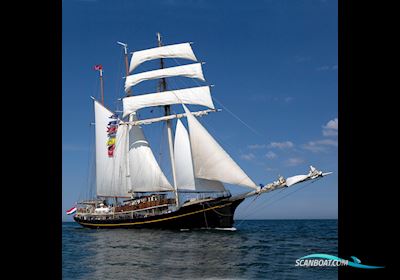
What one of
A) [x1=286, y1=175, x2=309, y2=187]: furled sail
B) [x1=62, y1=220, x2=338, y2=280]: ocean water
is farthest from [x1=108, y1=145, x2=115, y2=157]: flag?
[x1=62, y1=220, x2=338, y2=280]: ocean water

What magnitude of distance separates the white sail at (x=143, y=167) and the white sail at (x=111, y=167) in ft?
7.59

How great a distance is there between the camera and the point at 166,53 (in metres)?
42.2

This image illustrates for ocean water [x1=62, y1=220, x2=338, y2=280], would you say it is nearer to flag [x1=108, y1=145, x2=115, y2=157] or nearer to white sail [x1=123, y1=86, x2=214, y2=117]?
white sail [x1=123, y1=86, x2=214, y2=117]

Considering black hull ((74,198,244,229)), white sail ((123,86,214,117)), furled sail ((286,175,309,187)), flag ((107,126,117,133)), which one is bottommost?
black hull ((74,198,244,229))

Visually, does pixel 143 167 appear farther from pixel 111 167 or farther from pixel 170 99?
pixel 170 99

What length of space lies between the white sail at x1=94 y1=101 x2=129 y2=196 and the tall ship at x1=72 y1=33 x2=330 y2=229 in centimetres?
10

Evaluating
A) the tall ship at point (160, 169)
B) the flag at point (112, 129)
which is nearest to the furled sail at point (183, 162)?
the tall ship at point (160, 169)

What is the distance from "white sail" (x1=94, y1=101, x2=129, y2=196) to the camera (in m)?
44.1
